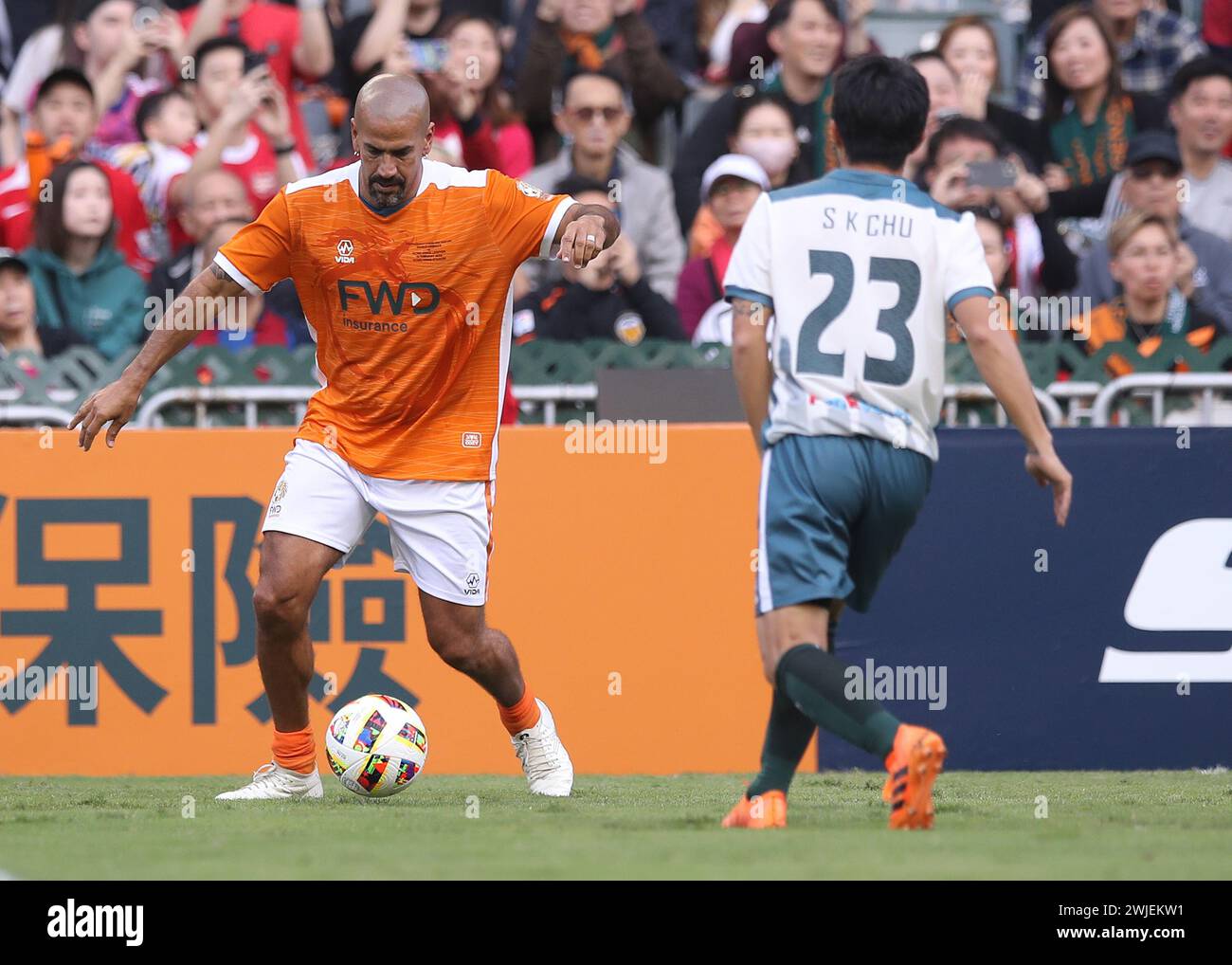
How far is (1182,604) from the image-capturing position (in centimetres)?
859

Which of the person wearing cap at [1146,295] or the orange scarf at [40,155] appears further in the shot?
the orange scarf at [40,155]

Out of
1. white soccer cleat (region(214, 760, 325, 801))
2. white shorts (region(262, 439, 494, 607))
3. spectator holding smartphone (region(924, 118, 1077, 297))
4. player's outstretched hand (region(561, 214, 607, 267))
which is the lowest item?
Result: white soccer cleat (region(214, 760, 325, 801))

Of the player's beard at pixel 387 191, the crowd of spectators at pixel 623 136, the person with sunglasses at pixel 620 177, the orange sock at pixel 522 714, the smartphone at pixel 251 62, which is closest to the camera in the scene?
the player's beard at pixel 387 191

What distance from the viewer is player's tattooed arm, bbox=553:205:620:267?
622cm

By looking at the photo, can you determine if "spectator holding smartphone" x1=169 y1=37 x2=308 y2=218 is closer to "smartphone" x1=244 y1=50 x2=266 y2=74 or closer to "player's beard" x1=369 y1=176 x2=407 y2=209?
"smartphone" x1=244 y1=50 x2=266 y2=74

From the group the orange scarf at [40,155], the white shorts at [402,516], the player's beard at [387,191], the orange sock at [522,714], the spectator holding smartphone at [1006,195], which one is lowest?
the orange sock at [522,714]

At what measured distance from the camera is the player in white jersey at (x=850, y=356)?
18.4ft

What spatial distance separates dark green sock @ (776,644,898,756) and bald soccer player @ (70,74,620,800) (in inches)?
67.6

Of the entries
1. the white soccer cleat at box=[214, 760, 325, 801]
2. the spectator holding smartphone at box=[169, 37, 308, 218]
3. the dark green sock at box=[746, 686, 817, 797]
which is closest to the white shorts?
the white soccer cleat at box=[214, 760, 325, 801]

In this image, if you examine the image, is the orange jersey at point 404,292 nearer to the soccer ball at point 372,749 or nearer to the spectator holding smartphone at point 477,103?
the soccer ball at point 372,749

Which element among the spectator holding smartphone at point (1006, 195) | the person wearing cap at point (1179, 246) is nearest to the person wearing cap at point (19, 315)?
the spectator holding smartphone at point (1006, 195)

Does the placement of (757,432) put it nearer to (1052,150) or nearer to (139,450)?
(139,450)

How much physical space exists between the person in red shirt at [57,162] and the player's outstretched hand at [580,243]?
17.7 ft
